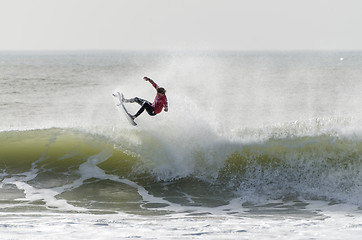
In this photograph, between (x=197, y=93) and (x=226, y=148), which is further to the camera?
(x=197, y=93)

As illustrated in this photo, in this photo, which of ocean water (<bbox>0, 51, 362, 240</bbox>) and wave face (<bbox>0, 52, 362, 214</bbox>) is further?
wave face (<bbox>0, 52, 362, 214</bbox>)

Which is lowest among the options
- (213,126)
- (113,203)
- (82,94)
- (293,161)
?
(113,203)

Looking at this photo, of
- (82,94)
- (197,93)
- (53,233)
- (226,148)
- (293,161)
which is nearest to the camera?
(53,233)

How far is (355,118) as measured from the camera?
44.4ft

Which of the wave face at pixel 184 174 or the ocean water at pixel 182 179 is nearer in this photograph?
the ocean water at pixel 182 179

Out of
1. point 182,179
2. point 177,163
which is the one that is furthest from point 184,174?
point 177,163

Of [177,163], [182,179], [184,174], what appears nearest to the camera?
[182,179]

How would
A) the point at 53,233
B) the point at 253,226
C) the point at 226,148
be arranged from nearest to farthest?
the point at 53,233 < the point at 253,226 < the point at 226,148

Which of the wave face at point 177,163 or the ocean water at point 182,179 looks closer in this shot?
the ocean water at point 182,179

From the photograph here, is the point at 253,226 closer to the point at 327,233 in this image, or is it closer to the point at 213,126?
the point at 327,233

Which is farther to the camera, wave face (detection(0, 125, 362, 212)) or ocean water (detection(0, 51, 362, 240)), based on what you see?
wave face (detection(0, 125, 362, 212))

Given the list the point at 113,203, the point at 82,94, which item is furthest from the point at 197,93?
the point at 113,203

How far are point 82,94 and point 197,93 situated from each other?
934 cm

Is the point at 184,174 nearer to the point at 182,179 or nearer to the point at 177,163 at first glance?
the point at 182,179
